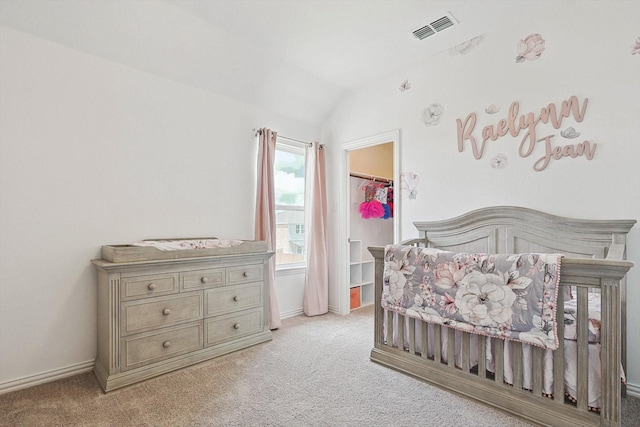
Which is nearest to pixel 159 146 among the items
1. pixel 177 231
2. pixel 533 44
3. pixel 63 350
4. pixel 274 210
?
pixel 177 231

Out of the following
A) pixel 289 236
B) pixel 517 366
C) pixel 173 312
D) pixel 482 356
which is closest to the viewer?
pixel 517 366

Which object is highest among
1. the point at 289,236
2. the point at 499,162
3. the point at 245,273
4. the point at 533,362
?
the point at 499,162

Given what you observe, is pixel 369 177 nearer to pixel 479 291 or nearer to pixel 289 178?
pixel 289 178

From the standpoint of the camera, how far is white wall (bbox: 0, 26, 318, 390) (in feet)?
7.04

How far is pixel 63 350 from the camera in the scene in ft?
7.60

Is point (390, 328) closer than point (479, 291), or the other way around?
point (479, 291)

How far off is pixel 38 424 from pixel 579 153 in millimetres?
3663

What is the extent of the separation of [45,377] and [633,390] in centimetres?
381

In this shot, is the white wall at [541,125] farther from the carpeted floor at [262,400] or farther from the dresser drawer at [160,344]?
the dresser drawer at [160,344]

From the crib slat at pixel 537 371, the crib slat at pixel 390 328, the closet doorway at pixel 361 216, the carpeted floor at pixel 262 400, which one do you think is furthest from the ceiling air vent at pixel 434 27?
the carpeted floor at pixel 262 400

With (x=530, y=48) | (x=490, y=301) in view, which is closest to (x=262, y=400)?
(x=490, y=301)

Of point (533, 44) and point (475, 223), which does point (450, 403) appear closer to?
point (475, 223)

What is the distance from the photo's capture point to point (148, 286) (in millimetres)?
2277

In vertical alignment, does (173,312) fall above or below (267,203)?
below
